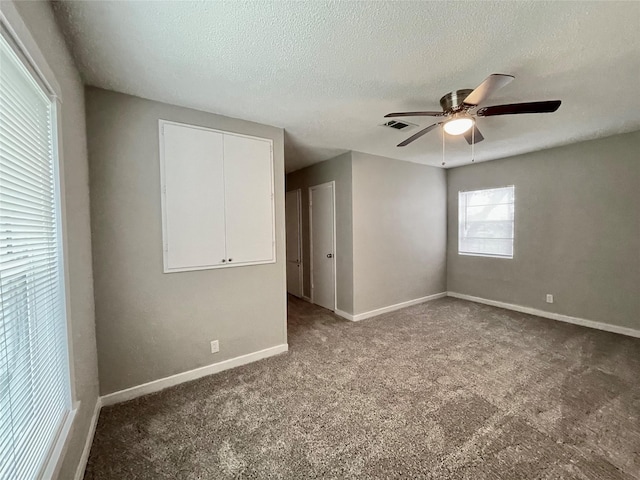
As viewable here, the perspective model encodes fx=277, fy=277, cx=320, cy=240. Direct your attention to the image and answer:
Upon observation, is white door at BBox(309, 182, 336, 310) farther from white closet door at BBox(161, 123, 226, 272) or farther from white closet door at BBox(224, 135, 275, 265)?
white closet door at BBox(161, 123, 226, 272)

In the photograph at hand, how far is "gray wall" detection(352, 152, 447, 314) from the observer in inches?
157

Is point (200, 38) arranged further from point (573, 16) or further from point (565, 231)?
point (565, 231)

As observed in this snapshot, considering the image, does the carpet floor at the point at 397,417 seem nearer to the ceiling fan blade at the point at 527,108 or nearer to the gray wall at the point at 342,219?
the gray wall at the point at 342,219

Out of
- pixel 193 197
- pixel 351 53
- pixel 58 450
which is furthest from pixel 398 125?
pixel 58 450

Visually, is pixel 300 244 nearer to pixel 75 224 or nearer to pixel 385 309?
pixel 385 309

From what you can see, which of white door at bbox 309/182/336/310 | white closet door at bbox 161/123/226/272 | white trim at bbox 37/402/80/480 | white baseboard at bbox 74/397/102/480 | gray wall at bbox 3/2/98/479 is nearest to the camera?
white trim at bbox 37/402/80/480

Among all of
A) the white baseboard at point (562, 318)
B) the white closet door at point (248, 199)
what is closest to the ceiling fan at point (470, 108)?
the white closet door at point (248, 199)

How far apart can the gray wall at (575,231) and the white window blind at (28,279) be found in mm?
5122

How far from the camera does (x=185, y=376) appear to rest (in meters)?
2.44

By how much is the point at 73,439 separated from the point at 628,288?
528cm

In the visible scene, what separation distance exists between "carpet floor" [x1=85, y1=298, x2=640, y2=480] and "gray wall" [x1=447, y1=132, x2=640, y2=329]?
69 centimetres

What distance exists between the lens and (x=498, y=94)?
2191mm

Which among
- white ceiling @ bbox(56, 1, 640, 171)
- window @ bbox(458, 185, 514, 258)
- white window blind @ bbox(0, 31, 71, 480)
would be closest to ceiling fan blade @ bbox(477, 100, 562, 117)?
white ceiling @ bbox(56, 1, 640, 171)

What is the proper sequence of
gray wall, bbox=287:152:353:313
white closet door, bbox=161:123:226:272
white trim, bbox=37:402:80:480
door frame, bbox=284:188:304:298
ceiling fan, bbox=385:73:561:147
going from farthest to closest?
1. door frame, bbox=284:188:304:298
2. gray wall, bbox=287:152:353:313
3. white closet door, bbox=161:123:226:272
4. ceiling fan, bbox=385:73:561:147
5. white trim, bbox=37:402:80:480
